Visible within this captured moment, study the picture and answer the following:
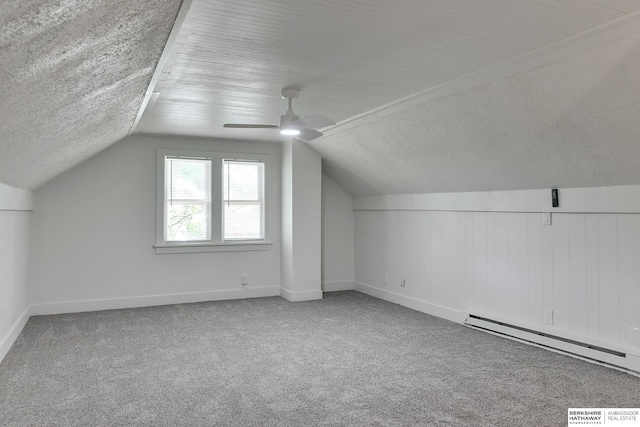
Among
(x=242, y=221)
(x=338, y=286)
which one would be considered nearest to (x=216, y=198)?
(x=242, y=221)

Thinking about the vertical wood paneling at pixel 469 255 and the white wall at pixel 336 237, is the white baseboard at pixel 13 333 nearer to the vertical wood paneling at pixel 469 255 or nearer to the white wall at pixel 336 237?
the white wall at pixel 336 237

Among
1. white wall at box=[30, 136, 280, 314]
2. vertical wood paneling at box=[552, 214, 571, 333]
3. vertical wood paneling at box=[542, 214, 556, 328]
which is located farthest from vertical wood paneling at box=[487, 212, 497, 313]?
white wall at box=[30, 136, 280, 314]

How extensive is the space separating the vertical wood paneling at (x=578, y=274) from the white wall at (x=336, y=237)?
376 cm

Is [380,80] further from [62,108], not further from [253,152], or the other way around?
[253,152]

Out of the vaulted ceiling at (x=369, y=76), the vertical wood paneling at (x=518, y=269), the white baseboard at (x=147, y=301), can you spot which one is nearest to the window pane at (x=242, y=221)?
the white baseboard at (x=147, y=301)

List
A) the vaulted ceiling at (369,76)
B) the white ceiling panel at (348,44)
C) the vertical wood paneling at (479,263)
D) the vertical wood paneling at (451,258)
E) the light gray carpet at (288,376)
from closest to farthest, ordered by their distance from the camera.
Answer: the vaulted ceiling at (369,76) < the white ceiling panel at (348,44) < the light gray carpet at (288,376) < the vertical wood paneling at (479,263) < the vertical wood paneling at (451,258)

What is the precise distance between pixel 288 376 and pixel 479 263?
8.36 ft

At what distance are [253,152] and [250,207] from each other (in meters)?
0.79

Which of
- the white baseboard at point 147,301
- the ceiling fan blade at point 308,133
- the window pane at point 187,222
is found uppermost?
the ceiling fan blade at point 308,133

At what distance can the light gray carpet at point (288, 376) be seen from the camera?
2.89 m

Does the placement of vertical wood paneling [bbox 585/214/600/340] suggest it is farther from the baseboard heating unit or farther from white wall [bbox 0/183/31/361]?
white wall [bbox 0/183/31/361]

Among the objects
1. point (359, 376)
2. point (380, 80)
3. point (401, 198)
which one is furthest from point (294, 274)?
point (380, 80)

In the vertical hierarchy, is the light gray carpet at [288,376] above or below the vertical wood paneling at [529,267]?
below

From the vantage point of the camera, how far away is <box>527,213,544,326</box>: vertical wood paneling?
4344 mm
